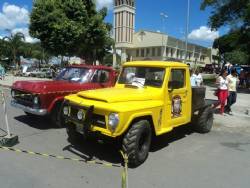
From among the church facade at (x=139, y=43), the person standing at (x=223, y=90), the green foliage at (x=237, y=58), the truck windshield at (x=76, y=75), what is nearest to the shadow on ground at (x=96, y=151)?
the truck windshield at (x=76, y=75)

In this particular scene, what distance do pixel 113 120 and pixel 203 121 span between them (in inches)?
151

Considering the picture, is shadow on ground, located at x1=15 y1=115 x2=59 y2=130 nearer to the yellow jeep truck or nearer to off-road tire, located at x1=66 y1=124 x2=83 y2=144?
off-road tire, located at x1=66 y1=124 x2=83 y2=144

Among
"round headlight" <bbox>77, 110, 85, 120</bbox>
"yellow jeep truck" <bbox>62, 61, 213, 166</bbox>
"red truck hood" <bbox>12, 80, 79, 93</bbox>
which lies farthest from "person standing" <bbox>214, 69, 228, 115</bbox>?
"round headlight" <bbox>77, 110, 85, 120</bbox>

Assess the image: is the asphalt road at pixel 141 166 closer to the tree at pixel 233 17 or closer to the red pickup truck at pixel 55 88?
the red pickup truck at pixel 55 88

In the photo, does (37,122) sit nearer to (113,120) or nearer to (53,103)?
(53,103)

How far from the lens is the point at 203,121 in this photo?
873 centimetres

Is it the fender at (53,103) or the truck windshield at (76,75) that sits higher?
the truck windshield at (76,75)

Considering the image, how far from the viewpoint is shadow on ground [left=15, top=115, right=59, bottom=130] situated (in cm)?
879

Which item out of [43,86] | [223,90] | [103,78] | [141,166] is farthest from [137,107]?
[223,90]

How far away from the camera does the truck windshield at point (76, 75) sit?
9602 millimetres

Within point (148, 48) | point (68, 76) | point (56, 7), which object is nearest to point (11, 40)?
point (148, 48)

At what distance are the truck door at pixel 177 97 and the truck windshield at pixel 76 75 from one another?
10.3 ft

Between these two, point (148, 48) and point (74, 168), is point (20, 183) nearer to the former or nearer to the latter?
point (74, 168)

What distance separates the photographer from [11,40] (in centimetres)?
6412
